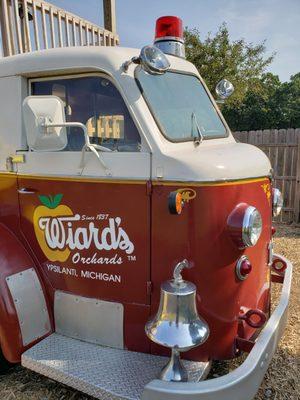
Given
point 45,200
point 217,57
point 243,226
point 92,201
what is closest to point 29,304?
point 45,200

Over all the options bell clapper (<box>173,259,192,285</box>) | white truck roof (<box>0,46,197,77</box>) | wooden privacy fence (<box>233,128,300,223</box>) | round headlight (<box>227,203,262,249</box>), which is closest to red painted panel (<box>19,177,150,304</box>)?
bell clapper (<box>173,259,192,285</box>)

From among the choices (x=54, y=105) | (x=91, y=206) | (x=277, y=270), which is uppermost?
(x=54, y=105)

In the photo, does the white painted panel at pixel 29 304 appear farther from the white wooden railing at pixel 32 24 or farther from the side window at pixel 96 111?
the white wooden railing at pixel 32 24

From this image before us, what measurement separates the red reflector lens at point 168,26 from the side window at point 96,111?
0.97m

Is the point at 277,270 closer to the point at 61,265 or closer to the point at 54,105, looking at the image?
the point at 61,265

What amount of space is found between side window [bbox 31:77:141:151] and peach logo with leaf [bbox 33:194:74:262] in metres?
0.38

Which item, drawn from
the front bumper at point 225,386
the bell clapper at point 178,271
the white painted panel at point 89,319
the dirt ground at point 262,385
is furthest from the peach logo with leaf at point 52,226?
the front bumper at point 225,386

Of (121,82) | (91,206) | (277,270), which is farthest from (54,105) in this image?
(277,270)

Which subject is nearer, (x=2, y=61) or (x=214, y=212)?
(x=214, y=212)

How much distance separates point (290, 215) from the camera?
296 inches

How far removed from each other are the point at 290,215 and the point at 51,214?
612 cm

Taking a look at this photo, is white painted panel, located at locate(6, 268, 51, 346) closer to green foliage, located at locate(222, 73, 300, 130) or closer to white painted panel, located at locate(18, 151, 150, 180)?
white painted panel, located at locate(18, 151, 150, 180)

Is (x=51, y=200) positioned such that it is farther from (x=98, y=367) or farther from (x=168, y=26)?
(x=168, y=26)

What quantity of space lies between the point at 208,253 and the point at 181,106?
110 cm
